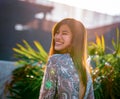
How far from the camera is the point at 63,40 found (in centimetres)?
207

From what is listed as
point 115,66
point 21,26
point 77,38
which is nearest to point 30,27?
point 21,26

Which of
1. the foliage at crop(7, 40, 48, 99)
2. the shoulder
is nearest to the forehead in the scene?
the shoulder

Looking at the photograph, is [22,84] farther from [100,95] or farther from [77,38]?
[77,38]

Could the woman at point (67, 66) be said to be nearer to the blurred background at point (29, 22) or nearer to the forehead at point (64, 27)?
the forehead at point (64, 27)

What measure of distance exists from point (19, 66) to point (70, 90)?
6.25ft

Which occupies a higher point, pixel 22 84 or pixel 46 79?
pixel 46 79

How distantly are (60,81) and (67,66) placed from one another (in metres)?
0.11

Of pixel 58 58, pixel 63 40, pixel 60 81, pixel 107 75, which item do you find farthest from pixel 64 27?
pixel 107 75

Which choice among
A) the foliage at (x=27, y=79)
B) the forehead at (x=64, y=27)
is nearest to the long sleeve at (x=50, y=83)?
the forehead at (x=64, y=27)

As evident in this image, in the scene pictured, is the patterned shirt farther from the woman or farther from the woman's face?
the woman's face

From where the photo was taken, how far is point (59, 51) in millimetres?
2078

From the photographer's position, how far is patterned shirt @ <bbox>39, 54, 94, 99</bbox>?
192cm

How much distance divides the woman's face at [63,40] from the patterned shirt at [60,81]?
0.10 m

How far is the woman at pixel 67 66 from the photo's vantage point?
1926 millimetres
